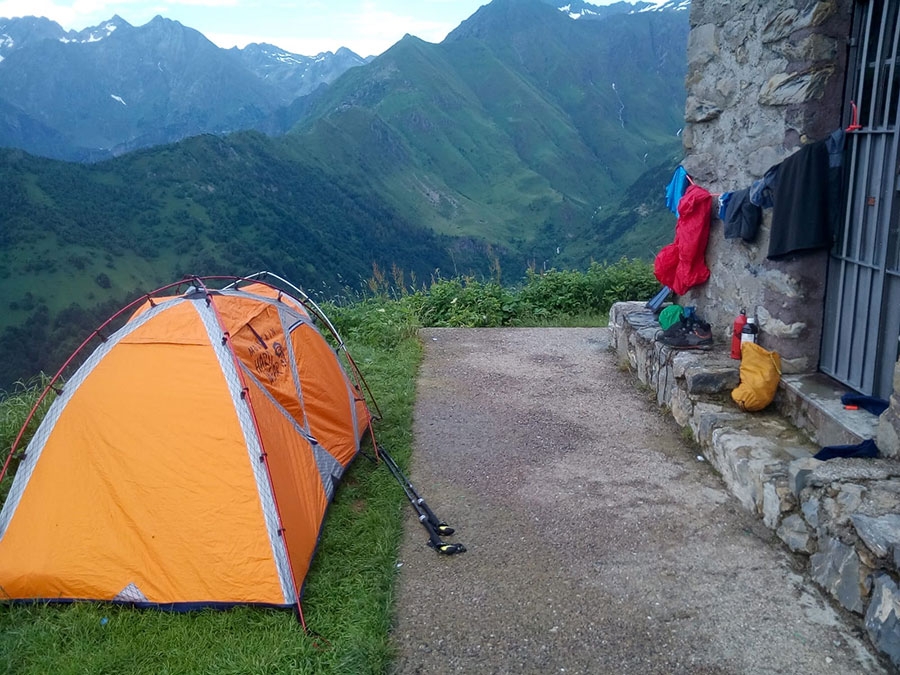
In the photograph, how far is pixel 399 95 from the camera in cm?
12738

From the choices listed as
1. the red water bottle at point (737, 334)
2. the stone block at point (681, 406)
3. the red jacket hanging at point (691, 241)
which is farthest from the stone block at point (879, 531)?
the red jacket hanging at point (691, 241)

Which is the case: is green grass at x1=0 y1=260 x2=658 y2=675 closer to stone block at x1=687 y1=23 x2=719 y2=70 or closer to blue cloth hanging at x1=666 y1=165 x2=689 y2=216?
blue cloth hanging at x1=666 y1=165 x2=689 y2=216

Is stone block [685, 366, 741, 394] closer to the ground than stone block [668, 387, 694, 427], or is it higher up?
higher up

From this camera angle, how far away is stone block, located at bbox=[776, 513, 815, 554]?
3.72 meters

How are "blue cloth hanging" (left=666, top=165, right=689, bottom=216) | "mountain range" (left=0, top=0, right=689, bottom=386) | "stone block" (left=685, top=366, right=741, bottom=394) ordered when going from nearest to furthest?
"stone block" (left=685, top=366, right=741, bottom=394)
"blue cloth hanging" (left=666, top=165, right=689, bottom=216)
"mountain range" (left=0, top=0, right=689, bottom=386)

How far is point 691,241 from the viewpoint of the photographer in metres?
6.24

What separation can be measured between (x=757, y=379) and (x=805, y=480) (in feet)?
4.23

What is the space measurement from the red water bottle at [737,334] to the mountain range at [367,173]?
5.89 m

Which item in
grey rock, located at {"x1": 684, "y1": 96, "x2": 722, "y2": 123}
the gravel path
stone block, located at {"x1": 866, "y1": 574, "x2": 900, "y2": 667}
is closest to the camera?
stone block, located at {"x1": 866, "y1": 574, "x2": 900, "y2": 667}

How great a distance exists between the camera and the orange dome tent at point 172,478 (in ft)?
12.3

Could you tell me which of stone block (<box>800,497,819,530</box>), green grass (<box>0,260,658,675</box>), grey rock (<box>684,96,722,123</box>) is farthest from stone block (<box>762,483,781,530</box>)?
grey rock (<box>684,96,722,123</box>)

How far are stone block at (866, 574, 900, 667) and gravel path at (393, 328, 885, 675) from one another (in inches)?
3.4

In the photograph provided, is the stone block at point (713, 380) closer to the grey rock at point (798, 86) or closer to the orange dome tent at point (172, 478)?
the grey rock at point (798, 86)

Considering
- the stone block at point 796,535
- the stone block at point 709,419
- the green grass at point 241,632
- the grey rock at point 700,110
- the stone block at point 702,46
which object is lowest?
the green grass at point 241,632
